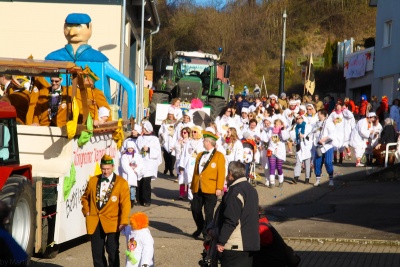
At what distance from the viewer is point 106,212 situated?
10422 millimetres

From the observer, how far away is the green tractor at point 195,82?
109 ft

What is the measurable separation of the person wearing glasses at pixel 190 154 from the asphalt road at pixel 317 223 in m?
0.73

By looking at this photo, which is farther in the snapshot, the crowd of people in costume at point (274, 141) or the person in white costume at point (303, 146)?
the person in white costume at point (303, 146)

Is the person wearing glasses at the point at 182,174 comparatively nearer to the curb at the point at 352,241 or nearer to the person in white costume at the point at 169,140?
the person in white costume at the point at 169,140

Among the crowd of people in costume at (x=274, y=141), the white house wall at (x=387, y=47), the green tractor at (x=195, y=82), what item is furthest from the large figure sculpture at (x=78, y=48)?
the white house wall at (x=387, y=47)

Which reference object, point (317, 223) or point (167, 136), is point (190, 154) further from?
point (167, 136)

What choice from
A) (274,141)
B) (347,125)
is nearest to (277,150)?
(274,141)

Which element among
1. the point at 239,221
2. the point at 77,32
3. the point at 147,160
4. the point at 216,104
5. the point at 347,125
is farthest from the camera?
the point at 216,104

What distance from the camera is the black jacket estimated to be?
913cm

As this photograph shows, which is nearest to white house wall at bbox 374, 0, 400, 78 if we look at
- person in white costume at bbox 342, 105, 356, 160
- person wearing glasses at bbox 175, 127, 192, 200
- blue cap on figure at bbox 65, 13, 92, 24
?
person in white costume at bbox 342, 105, 356, 160

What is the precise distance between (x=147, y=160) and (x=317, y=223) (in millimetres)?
3900

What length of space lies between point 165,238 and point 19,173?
14.4 ft

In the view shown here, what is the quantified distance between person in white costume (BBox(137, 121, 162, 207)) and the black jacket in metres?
8.37

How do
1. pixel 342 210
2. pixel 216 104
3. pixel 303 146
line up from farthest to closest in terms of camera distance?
1. pixel 216 104
2. pixel 303 146
3. pixel 342 210
